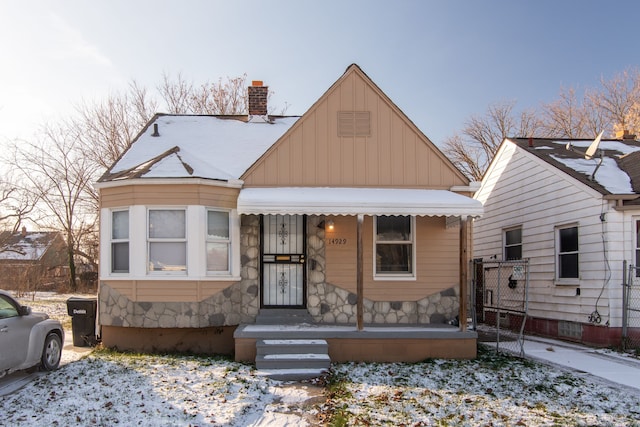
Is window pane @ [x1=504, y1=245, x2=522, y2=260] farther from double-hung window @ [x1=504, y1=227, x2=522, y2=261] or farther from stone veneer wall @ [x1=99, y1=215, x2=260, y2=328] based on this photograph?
stone veneer wall @ [x1=99, y1=215, x2=260, y2=328]

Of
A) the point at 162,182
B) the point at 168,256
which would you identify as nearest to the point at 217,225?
the point at 168,256

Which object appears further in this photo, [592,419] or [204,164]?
[204,164]

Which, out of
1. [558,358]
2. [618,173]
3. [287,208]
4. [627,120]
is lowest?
[558,358]

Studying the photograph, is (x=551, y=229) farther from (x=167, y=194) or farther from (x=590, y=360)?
(x=167, y=194)

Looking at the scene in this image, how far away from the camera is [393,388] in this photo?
294 inches

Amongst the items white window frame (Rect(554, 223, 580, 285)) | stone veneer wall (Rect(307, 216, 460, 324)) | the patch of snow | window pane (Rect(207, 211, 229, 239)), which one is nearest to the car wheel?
window pane (Rect(207, 211, 229, 239))

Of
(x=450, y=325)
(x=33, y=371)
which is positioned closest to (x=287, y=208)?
(x=450, y=325)

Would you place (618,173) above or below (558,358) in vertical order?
above

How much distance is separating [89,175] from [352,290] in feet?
71.6

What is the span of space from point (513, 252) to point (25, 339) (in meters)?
11.6

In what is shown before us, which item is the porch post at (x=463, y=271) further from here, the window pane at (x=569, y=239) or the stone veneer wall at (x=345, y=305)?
the window pane at (x=569, y=239)

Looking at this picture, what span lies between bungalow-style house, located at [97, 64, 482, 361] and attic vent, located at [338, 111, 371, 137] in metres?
0.02

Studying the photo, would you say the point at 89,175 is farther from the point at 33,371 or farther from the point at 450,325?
the point at 450,325

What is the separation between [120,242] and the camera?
10141 mm
